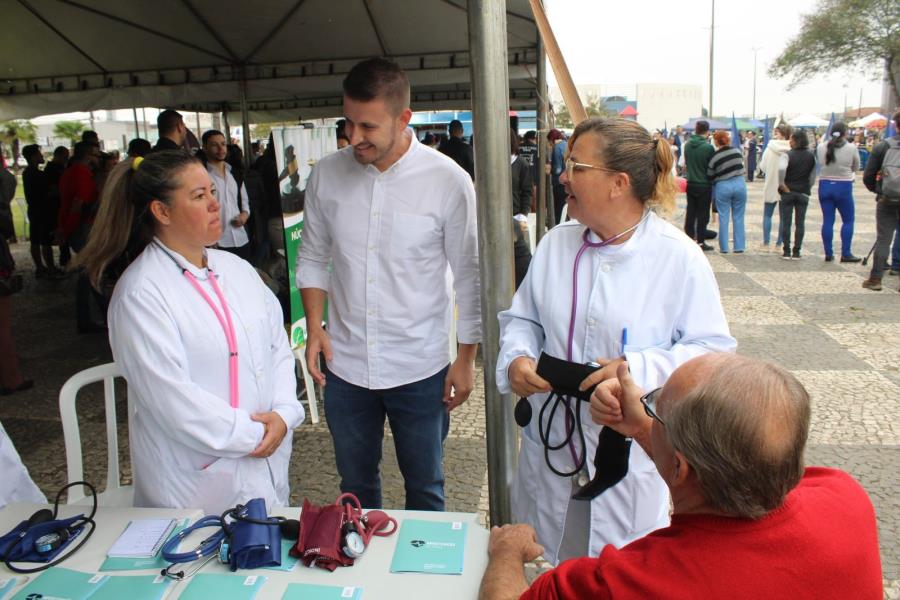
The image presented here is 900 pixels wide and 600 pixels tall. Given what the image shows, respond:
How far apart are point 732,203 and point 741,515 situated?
31.1 ft

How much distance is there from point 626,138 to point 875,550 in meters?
1.09

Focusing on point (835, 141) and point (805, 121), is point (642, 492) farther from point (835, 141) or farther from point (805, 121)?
point (805, 121)

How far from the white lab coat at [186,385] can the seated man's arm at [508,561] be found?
80cm

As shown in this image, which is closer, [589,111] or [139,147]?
[589,111]

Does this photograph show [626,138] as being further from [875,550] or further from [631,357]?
[875,550]

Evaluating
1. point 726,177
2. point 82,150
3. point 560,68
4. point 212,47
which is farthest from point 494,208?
point 726,177

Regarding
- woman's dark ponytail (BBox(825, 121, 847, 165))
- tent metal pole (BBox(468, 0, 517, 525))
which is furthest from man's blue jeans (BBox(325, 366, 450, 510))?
woman's dark ponytail (BBox(825, 121, 847, 165))

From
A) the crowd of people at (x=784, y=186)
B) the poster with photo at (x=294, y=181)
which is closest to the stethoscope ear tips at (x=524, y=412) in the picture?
the poster with photo at (x=294, y=181)

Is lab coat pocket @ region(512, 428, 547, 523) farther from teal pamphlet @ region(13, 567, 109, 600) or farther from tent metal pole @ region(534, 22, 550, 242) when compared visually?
tent metal pole @ region(534, 22, 550, 242)

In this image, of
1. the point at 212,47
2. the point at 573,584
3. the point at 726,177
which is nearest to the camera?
the point at 573,584

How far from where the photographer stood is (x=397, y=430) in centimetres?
243

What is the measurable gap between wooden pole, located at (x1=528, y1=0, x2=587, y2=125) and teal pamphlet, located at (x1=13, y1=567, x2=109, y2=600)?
168cm

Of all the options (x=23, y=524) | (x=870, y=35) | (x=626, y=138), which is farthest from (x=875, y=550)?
(x=870, y=35)

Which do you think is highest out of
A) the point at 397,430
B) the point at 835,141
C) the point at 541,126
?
the point at 541,126
